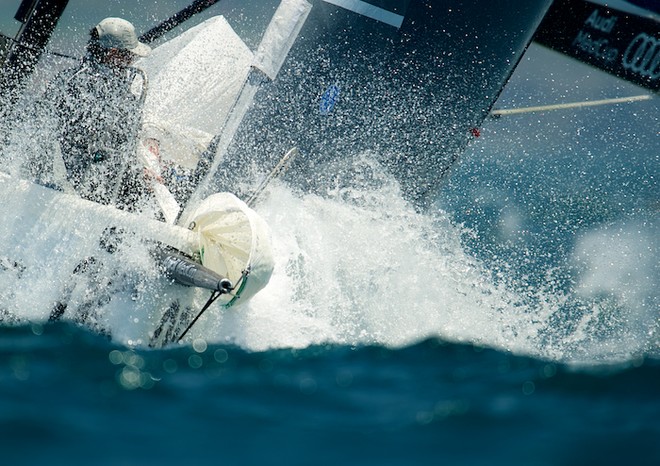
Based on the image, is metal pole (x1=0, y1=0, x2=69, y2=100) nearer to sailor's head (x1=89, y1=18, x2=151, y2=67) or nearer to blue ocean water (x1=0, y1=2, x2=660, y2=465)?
sailor's head (x1=89, y1=18, x2=151, y2=67)

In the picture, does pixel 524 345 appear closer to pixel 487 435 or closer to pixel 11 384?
pixel 487 435

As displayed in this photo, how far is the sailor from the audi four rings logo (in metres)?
3.43

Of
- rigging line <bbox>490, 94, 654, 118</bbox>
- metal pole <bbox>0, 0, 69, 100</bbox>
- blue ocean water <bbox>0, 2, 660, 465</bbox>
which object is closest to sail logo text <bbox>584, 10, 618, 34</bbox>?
rigging line <bbox>490, 94, 654, 118</bbox>

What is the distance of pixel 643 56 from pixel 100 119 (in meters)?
3.80

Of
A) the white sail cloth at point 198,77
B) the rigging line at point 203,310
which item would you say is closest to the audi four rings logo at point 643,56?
the white sail cloth at point 198,77

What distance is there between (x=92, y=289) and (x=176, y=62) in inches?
149

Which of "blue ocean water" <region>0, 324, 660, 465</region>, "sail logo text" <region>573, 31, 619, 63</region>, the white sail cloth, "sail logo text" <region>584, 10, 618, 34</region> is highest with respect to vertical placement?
"sail logo text" <region>584, 10, 618, 34</region>

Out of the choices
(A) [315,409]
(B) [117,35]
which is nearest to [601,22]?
(B) [117,35]

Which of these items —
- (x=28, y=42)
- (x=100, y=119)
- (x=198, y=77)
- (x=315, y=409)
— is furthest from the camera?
(x=198, y=77)

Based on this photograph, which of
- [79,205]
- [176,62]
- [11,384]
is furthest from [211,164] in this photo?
[11,384]

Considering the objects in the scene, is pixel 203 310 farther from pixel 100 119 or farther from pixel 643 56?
pixel 643 56

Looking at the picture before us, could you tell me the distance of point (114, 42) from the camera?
14.0ft

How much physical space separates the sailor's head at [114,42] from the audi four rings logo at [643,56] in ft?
11.2

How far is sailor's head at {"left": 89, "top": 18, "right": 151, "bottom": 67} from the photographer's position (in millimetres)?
4266
